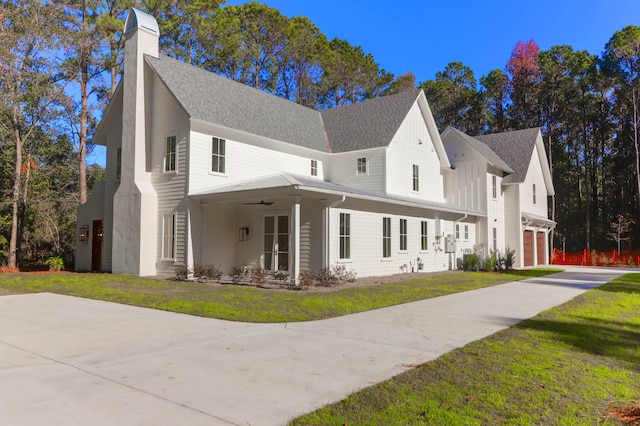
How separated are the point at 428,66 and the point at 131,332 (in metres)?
44.3

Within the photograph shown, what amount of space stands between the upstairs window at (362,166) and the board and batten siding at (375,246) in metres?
3.22

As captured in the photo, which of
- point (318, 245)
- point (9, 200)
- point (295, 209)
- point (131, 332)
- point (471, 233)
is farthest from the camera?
point (471, 233)

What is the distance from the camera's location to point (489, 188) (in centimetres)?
2380

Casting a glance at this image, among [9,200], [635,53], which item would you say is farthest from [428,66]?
[9,200]

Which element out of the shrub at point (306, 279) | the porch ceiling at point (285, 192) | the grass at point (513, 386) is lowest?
the grass at point (513, 386)

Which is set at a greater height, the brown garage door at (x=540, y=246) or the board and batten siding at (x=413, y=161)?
the board and batten siding at (x=413, y=161)

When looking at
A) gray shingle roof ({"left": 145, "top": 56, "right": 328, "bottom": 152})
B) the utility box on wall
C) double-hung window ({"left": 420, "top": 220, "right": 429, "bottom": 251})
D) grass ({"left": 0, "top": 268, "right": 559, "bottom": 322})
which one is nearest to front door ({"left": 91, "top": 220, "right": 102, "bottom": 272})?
grass ({"left": 0, "top": 268, "right": 559, "bottom": 322})

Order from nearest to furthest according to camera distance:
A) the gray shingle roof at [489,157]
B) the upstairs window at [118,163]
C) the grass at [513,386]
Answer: the grass at [513,386]
the upstairs window at [118,163]
the gray shingle roof at [489,157]

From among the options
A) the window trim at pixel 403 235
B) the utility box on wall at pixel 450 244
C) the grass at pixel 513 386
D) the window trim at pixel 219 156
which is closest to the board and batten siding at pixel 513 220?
the utility box on wall at pixel 450 244

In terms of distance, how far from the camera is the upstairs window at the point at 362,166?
19953 mm

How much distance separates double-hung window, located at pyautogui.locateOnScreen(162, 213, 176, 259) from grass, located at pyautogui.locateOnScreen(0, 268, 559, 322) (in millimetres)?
1402

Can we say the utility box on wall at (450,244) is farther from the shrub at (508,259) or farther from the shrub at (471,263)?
the shrub at (508,259)

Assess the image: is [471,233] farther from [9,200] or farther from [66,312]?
[9,200]

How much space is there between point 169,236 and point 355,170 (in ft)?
29.2
